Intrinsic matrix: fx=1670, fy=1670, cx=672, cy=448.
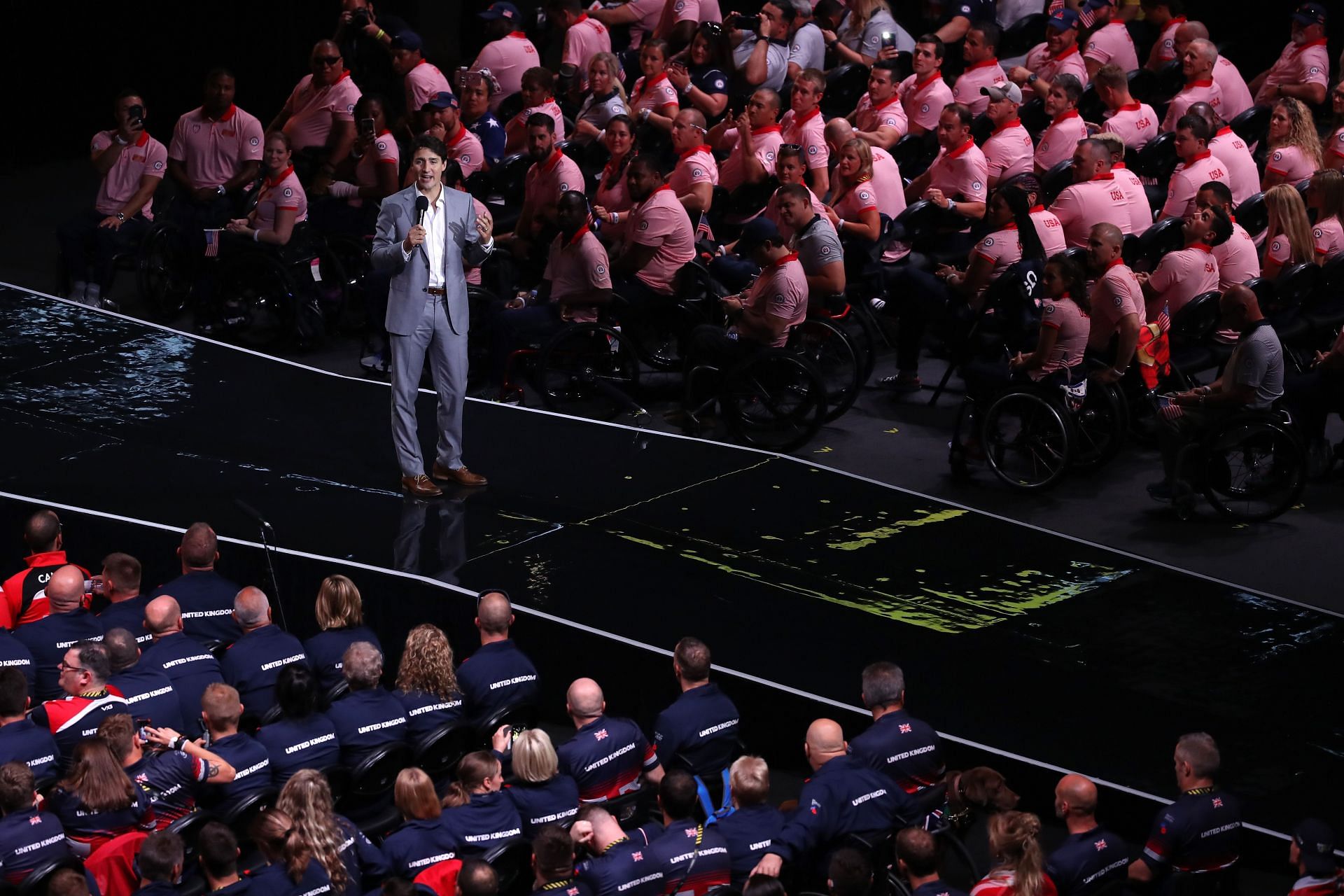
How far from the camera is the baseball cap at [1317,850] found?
13.8ft

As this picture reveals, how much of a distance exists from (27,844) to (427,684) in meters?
1.25

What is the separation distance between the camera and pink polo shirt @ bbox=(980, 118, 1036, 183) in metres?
8.98

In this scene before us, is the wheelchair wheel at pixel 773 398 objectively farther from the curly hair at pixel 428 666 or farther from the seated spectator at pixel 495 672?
the curly hair at pixel 428 666

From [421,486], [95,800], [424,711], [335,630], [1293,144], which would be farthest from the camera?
[1293,144]

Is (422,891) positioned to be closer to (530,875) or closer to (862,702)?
(530,875)

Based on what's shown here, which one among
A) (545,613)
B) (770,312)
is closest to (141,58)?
(770,312)

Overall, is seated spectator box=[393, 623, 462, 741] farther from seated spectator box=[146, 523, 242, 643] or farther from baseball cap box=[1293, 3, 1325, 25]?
baseball cap box=[1293, 3, 1325, 25]

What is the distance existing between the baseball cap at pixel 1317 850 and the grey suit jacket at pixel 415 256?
354 centimetres

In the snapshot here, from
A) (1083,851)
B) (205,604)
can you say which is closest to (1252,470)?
(1083,851)

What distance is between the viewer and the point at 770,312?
24.4ft

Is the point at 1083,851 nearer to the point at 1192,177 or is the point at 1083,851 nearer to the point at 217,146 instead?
the point at 1192,177

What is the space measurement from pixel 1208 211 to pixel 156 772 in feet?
16.8

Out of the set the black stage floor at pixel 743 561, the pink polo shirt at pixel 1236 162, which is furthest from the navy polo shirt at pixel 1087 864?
the pink polo shirt at pixel 1236 162

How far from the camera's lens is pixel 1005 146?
897 cm
